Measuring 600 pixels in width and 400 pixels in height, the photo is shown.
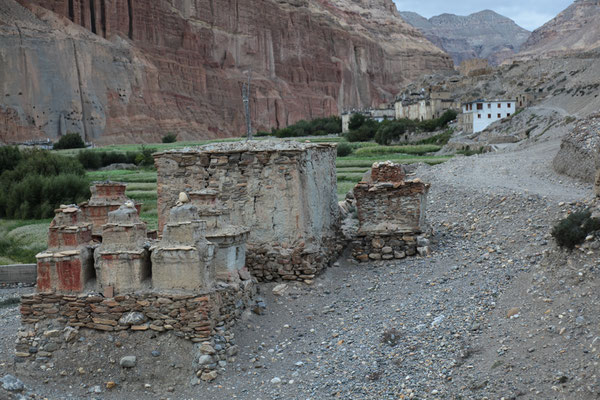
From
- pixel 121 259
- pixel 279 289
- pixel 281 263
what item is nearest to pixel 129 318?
pixel 121 259

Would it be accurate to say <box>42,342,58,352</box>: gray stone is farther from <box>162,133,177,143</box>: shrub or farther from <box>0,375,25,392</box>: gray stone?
<box>162,133,177,143</box>: shrub

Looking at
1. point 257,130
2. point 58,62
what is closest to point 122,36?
point 58,62

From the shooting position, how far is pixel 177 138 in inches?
3430

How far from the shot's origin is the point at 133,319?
928 cm

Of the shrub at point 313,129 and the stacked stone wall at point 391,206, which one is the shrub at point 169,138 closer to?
the shrub at point 313,129

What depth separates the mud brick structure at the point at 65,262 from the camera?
966 cm

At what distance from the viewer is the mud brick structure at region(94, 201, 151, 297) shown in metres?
9.48

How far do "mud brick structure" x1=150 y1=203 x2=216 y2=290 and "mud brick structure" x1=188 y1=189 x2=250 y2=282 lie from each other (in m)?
0.60

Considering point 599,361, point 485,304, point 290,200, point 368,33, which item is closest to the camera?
point 599,361

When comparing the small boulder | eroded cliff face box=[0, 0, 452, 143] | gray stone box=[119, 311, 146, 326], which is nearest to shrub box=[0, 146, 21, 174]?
the small boulder

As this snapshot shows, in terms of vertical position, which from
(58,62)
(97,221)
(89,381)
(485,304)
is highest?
(58,62)

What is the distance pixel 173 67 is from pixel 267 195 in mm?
85732

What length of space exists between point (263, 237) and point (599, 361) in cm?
703

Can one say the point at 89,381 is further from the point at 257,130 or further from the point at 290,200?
the point at 257,130
